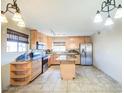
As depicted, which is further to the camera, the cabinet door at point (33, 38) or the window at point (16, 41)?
the cabinet door at point (33, 38)

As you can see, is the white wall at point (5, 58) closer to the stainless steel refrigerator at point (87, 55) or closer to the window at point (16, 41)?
the window at point (16, 41)

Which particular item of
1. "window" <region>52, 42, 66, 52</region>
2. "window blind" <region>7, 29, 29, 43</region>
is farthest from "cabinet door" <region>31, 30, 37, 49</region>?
"window" <region>52, 42, 66, 52</region>

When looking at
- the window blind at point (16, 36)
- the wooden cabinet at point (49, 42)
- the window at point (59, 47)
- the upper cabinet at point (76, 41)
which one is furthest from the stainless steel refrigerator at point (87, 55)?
the window blind at point (16, 36)

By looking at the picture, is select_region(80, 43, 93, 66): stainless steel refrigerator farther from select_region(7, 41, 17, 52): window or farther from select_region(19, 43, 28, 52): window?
select_region(7, 41, 17, 52): window

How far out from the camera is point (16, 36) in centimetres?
580

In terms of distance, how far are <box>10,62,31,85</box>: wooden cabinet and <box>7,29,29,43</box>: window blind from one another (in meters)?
1.02

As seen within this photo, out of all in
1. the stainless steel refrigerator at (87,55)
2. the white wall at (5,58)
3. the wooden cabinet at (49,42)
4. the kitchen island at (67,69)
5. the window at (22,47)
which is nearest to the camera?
the white wall at (5,58)

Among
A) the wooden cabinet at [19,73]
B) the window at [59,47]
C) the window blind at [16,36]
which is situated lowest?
the wooden cabinet at [19,73]

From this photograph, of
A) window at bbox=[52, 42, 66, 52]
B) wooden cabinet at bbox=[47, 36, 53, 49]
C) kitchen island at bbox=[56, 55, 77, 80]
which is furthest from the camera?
window at bbox=[52, 42, 66, 52]

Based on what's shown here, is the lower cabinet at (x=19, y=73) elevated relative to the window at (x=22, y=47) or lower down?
lower down

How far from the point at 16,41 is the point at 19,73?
1428mm

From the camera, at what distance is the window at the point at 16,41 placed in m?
5.11

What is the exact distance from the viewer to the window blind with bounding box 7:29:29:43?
16.7 feet

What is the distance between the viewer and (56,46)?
1205 cm
